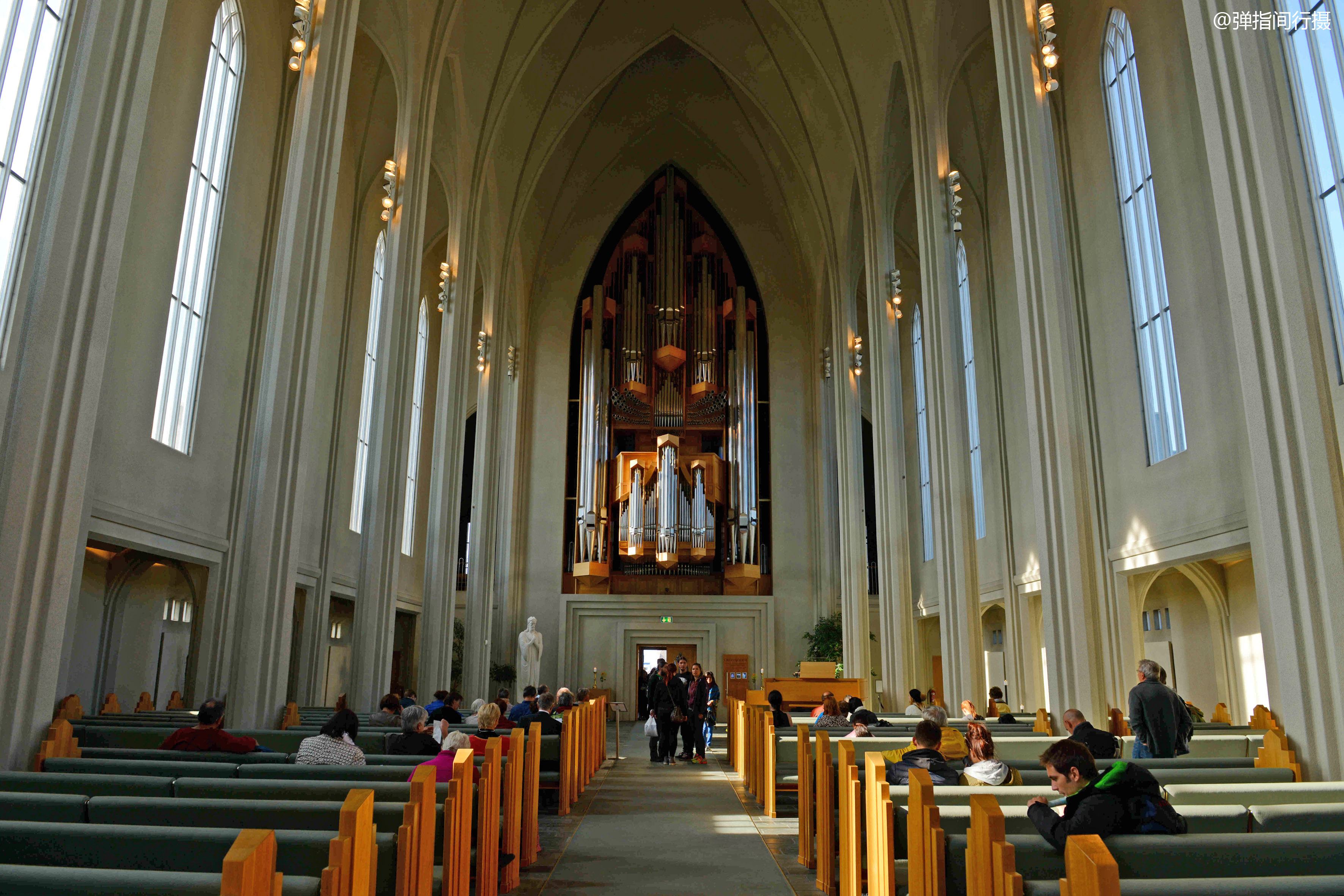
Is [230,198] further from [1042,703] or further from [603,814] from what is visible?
[1042,703]

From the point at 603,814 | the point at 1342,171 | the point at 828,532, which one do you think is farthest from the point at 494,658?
the point at 1342,171

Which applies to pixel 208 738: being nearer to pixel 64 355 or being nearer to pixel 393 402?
pixel 64 355

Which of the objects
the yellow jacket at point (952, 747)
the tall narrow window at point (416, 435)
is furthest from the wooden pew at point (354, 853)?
the tall narrow window at point (416, 435)

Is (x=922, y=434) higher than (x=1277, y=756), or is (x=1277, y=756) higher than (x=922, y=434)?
(x=922, y=434)

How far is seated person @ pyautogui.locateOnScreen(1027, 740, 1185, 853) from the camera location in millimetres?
3029

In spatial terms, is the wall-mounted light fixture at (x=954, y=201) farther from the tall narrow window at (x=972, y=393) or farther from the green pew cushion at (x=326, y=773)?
the green pew cushion at (x=326, y=773)

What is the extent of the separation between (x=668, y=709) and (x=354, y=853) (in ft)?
31.9

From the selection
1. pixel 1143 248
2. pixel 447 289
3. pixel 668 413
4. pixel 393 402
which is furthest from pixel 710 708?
pixel 668 413

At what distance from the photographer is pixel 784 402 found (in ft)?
75.9

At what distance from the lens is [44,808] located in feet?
11.4

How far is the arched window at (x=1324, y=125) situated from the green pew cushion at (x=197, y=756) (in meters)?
8.14

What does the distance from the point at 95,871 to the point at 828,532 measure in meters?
19.6

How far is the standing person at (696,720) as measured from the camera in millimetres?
12414

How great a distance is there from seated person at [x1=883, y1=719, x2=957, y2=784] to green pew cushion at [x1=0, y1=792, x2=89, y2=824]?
371 centimetres
